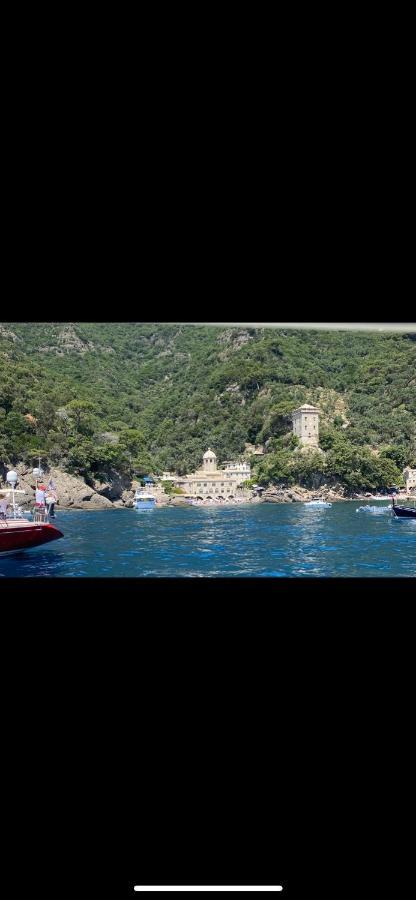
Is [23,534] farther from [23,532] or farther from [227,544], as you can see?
[227,544]

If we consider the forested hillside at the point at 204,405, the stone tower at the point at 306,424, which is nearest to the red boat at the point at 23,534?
the forested hillside at the point at 204,405

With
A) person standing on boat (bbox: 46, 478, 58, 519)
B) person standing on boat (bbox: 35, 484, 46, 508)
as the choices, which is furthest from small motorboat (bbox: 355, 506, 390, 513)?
person standing on boat (bbox: 35, 484, 46, 508)

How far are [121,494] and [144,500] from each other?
266 mm

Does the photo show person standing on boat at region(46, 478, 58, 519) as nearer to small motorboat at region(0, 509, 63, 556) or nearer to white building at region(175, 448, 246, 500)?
small motorboat at region(0, 509, 63, 556)

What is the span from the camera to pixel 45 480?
7.32m

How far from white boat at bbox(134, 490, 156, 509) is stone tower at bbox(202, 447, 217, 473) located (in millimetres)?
644

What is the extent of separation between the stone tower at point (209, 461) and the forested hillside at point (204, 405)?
0.27 feet

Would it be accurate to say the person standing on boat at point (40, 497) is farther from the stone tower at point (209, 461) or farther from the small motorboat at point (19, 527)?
the stone tower at point (209, 461)

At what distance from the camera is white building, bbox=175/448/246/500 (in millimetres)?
7868

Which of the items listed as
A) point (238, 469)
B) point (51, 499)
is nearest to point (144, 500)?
point (238, 469)

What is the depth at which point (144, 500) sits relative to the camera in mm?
8094

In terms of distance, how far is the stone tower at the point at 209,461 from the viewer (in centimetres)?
795

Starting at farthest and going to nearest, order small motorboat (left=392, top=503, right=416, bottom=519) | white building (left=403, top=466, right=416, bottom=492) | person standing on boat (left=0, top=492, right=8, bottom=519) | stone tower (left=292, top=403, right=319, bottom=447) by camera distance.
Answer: stone tower (left=292, top=403, right=319, bottom=447), white building (left=403, top=466, right=416, bottom=492), small motorboat (left=392, top=503, right=416, bottom=519), person standing on boat (left=0, top=492, right=8, bottom=519)
